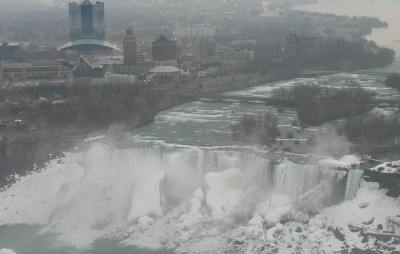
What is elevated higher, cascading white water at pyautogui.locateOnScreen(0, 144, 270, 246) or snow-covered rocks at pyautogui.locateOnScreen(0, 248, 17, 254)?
cascading white water at pyautogui.locateOnScreen(0, 144, 270, 246)

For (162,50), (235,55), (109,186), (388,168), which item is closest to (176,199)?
(109,186)

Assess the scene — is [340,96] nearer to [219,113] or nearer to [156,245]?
[219,113]

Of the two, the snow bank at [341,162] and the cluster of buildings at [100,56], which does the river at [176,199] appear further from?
the cluster of buildings at [100,56]

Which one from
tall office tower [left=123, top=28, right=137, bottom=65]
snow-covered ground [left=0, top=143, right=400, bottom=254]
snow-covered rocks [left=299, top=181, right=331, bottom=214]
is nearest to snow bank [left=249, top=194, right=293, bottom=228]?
snow-covered ground [left=0, top=143, right=400, bottom=254]

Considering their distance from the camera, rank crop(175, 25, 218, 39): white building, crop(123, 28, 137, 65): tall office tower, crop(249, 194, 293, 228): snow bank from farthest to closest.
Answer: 1. crop(175, 25, 218, 39): white building
2. crop(123, 28, 137, 65): tall office tower
3. crop(249, 194, 293, 228): snow bank

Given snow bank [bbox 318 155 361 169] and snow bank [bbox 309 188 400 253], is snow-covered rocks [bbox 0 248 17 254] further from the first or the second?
snow bank [bbox 318 155 361 169]

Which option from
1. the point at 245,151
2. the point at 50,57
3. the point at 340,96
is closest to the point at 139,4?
the point at 50,57

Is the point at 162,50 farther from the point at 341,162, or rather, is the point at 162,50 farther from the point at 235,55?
the point at 341,162
